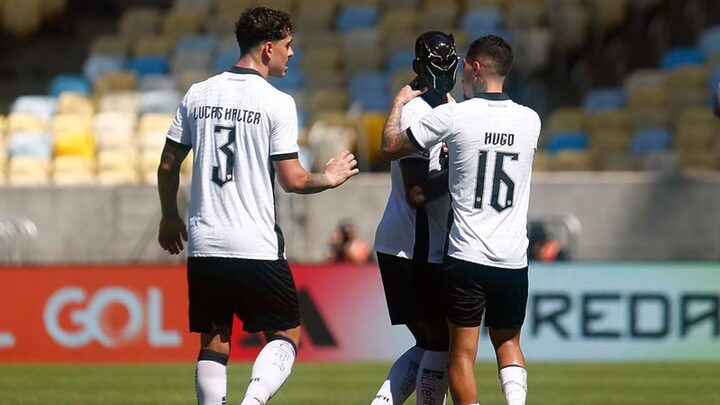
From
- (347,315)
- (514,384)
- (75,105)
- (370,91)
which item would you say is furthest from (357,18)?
(514,384)

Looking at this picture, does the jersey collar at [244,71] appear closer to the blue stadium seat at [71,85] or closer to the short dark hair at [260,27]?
the short dark hair at [260,27]

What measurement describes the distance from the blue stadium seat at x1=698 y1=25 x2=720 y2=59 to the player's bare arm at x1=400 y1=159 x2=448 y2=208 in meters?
15.1

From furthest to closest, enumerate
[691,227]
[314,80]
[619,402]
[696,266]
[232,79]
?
[314,80]
[691,227]
[696,266]
[619,402]
[232,79]

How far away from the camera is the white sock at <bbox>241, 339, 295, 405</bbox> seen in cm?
783

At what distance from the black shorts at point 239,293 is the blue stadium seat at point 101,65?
57.4ft

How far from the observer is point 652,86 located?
74.0 ft

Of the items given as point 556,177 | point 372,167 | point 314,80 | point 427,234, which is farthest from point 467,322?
point 314,80

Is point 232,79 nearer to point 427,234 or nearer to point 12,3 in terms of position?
point 427,234

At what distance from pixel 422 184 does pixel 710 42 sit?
15.5 metres

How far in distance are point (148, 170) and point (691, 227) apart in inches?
299

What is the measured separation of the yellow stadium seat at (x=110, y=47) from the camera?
25328 millimetres

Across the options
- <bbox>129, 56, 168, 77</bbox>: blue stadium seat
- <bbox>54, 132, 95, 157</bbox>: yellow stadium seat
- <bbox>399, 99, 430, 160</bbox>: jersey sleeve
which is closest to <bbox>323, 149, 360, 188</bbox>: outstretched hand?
<bbox>399, 99, 430, 160</bbox>: jersey sleeve

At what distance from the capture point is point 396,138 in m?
8.05

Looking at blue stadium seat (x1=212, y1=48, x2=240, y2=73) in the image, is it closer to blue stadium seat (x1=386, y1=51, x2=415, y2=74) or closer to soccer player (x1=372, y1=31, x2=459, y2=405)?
blue stadium seat (x1=386, y1=51, x2=415, y2=74)
